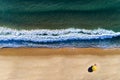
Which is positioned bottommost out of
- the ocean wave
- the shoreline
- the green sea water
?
the shoreline

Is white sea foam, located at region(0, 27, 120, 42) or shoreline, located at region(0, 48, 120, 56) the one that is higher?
white sea foam, located at region(0, 27, 120, 42)

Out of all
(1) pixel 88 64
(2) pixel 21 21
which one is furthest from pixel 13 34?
(1) pixel 88 64

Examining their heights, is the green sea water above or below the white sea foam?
above

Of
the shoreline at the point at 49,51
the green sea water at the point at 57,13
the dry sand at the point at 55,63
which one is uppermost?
the green sea water at the point at 57,13

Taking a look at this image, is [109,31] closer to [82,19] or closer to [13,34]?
[82,19]

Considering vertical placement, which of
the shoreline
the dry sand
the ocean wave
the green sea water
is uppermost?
the green sea water
